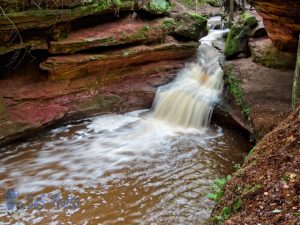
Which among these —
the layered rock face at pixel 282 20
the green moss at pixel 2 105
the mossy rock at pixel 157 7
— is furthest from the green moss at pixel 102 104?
the layered rock face at pixel 282 20

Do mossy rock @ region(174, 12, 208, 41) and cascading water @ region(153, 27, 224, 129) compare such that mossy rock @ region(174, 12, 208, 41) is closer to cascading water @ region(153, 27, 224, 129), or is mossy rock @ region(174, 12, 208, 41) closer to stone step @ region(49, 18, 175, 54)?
stone step @ region(49, 18, 175, 54)

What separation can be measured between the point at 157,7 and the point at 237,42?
8.28 ft

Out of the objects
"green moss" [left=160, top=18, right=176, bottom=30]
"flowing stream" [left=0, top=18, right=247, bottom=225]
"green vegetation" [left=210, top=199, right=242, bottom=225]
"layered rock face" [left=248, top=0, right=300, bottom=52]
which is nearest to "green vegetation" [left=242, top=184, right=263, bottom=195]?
"green vegetation" [left=210, top=199, right=242, bottom=225]

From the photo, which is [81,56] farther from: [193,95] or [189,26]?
[189,26]

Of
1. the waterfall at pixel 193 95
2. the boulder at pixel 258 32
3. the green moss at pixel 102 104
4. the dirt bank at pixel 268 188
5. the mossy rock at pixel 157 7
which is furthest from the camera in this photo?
the mossy rock at pixel 157 7

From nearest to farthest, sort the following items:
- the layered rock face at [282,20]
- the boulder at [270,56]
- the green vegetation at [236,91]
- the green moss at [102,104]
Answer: the layered rock face at [282,20] → the green vegetation at [236,91] → the boulder at [270,56] → the green moss at [102,104]

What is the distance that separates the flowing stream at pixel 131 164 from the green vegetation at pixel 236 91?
71cm

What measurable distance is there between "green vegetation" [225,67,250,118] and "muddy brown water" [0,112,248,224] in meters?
0.78

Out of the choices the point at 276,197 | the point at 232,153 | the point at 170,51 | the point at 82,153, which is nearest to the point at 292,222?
the point at 276,197

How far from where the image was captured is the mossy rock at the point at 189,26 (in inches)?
401

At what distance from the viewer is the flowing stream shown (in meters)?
5.23

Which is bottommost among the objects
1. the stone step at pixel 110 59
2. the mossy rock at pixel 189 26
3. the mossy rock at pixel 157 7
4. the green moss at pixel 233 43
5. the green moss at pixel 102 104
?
the green moss at pixel 102 104

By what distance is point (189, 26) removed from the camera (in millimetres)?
10289

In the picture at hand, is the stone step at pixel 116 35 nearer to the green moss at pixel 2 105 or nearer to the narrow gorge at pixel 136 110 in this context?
the narrow gorge at pixel 136 110
